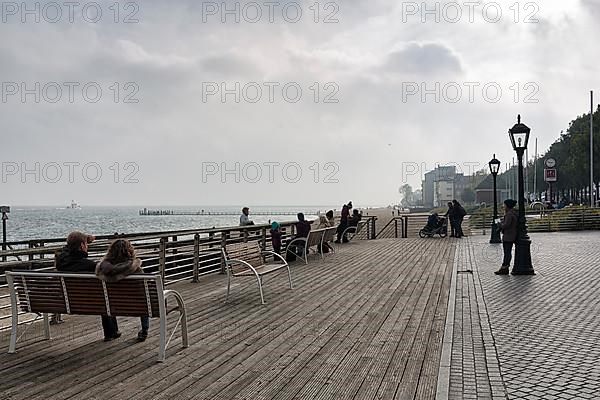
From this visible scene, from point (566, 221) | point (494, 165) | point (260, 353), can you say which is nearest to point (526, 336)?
point (260, 353)

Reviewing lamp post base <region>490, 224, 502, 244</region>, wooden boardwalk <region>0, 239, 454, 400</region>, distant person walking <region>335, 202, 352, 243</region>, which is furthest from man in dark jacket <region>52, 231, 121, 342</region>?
lamp post base <region>490, 224, 502, 244</region>

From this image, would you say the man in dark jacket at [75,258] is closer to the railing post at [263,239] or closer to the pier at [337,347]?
the pier at [337,347]

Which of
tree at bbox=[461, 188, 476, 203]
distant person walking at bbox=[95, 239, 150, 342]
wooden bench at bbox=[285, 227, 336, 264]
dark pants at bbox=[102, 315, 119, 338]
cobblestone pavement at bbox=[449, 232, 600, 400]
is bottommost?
cobblestone pavement at bbox=[449, 232, 600, 400]

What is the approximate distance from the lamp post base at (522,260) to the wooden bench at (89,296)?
878 centimetres

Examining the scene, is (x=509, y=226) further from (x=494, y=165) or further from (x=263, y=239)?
(x=494, y=165)

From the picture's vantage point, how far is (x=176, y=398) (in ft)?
15.6

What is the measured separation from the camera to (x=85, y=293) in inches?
241

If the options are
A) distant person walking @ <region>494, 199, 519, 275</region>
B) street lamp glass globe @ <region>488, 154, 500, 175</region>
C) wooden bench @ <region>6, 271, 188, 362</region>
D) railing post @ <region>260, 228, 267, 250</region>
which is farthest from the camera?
street lamp glass globe @ <region>488, 154, 500, 175</region>

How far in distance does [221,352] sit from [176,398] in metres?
1.47

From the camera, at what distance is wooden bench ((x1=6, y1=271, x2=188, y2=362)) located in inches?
231

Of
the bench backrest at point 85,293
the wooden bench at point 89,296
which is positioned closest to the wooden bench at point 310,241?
the wooden bench at point 89,296

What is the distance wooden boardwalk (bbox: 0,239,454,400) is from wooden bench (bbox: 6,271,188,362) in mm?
388

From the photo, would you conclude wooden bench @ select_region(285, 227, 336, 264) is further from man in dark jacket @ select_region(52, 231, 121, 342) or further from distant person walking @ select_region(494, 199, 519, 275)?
man in dark jacket @ select_region(52, 231, 121, 342)

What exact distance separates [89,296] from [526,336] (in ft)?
15.0
